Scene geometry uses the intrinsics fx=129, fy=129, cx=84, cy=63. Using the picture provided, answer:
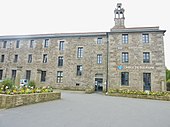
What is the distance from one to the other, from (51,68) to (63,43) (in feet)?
15.8

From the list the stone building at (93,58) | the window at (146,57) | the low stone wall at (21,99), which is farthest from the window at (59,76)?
the window at (146,57)

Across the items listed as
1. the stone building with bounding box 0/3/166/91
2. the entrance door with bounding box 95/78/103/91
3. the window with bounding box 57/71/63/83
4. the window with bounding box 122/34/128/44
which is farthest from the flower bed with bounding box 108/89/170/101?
the window with bounding box 57/71/63/83

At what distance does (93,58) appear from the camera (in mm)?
20703

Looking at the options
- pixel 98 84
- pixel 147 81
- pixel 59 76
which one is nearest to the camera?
pixel 147 81

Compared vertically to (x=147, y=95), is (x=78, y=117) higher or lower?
higher

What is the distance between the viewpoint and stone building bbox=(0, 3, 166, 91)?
18.0 metres

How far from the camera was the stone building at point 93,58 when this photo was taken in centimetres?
1797

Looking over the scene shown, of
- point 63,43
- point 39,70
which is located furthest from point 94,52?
point 39,70

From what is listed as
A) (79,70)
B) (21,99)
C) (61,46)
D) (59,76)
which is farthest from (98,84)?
(21,99)

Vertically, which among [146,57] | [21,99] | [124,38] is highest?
[124,38]

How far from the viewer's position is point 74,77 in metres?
20.8

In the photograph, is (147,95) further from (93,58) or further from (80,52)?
(80,52)

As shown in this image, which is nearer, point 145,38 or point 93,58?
point 145,38

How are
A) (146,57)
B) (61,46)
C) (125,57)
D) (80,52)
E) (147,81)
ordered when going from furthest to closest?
(61,46)
(80,52)
(125,57)
(146,57)
(147,81)
